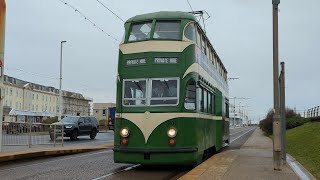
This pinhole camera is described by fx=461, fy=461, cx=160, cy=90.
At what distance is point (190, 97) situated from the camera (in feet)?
41.8

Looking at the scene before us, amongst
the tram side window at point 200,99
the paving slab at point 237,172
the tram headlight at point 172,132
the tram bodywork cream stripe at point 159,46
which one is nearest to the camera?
the paving slab at point 237,172

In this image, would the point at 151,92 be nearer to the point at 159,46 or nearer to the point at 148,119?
the point at 148,119

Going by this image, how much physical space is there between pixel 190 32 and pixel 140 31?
1453 millimetres

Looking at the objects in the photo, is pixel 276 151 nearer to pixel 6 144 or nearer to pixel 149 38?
pixel 149 38

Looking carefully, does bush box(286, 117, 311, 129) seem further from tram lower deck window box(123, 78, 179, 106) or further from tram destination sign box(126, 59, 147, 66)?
tram destination sign box(126, 59, 147, 66)

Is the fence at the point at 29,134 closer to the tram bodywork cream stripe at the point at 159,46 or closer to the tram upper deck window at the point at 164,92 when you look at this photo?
the tram bodywork cream stripe at the point at 159,46

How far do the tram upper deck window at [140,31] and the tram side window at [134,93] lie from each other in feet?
4.38

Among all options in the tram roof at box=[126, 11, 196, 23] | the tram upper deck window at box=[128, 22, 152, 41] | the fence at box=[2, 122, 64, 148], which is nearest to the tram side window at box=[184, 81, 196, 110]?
the tram upper deck window at box=[128, 22, 152, 41]

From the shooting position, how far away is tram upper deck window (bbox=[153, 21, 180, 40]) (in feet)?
43.1

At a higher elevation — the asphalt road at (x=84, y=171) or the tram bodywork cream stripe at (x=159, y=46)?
the tram bodywork cream stripe at (x=159, y=46)

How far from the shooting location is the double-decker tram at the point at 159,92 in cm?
1230

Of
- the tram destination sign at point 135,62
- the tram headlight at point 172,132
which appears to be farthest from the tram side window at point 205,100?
the tram destination sign at point 135,62

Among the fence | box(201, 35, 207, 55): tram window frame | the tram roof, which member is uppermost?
the tram roof

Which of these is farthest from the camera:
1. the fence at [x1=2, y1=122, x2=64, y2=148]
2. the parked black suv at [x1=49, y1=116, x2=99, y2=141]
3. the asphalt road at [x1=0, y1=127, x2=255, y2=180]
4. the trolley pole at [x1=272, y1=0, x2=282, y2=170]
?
the parked black suv at [x1=49, y1=116, x2=99, y2=141]
